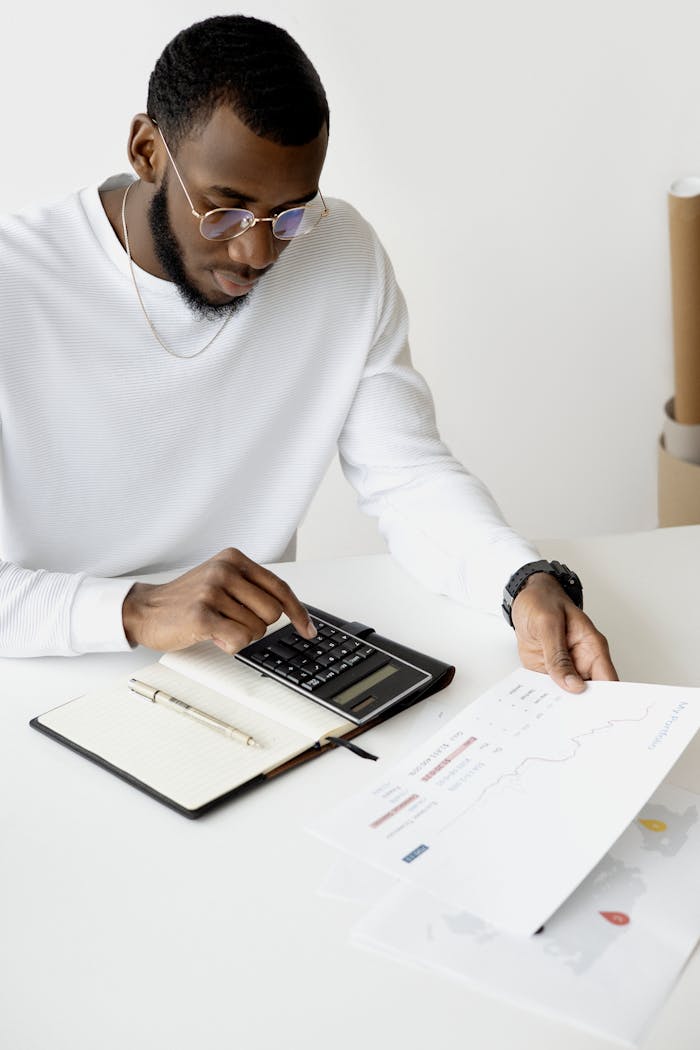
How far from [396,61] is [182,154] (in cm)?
133

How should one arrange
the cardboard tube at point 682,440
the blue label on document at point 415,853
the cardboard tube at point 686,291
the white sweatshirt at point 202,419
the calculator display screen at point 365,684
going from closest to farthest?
the blue label on document at point 415,853, the calculator display screen at point 365,684, the white sweatshirt at point 202,419, the cardboard tube at point 686,291, the cardboard tube at point 682,440

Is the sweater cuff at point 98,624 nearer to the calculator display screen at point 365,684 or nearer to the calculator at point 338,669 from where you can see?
the calculator at point 338,669

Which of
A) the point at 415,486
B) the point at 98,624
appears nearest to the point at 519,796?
the point at 98,624

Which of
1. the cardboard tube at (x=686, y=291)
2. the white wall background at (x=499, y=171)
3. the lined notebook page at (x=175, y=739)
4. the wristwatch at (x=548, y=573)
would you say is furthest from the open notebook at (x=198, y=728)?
the cardboard tube at (x=686, y=291)

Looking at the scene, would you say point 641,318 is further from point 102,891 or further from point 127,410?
point 102,891

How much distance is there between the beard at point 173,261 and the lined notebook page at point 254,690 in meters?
0.48

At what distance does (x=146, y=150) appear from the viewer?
1.36 m

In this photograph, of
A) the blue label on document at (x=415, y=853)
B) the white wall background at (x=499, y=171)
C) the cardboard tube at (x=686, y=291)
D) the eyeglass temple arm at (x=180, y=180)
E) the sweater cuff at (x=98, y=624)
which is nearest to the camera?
the blue label on document at (x=415, y=853)

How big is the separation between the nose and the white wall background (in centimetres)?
124

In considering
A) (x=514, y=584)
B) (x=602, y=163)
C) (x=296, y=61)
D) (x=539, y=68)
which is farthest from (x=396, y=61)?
(x=514, y=584)

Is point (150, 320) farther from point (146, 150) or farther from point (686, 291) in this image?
point (686, 291)

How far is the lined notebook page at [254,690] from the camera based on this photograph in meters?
1.06

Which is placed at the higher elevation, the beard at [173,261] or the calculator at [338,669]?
the beard at [173,261]

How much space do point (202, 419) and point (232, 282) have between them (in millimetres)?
232
